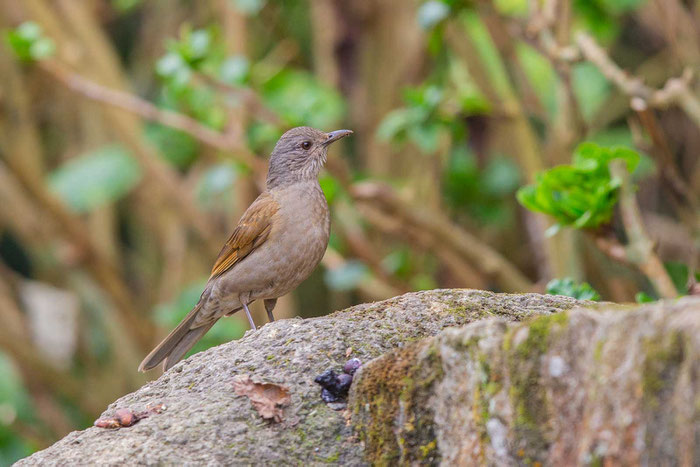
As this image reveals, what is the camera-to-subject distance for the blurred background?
219 inches

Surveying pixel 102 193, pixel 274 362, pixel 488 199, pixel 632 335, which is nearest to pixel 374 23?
pixel 488 199

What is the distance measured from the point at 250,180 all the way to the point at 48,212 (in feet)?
5.34

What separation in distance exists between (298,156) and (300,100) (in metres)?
1.68

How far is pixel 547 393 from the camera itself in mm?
1962

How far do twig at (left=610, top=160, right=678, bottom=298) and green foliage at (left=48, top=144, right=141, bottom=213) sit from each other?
175 inches

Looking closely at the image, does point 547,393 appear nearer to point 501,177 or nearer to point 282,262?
point 282,262

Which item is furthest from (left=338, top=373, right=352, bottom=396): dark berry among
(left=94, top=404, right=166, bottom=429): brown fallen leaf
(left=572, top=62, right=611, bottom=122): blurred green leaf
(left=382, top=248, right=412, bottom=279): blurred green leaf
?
(left=572, top=62, right=611, bottom=122): blurred green leaf

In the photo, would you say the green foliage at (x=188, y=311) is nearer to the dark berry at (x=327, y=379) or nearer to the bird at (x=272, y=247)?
the bird at (x=272, y=247)

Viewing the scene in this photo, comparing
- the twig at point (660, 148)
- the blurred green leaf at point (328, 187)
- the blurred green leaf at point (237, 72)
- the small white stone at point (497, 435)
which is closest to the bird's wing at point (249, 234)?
the blurred green leaf at point (328, 187)

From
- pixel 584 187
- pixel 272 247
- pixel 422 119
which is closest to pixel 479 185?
pixel 422 119

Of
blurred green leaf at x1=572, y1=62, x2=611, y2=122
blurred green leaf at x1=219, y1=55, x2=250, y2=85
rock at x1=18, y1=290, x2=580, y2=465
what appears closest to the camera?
rock at x1=18, y1=290, x2=580, y2=465

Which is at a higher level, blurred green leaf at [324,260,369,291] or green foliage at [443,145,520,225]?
green foliage at [443,145,520,225]

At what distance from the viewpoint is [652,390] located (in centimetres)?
175

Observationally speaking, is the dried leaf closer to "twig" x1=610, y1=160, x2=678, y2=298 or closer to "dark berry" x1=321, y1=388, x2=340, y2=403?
"dark berry" x1=321, y1=388, x2=340, y2=403
